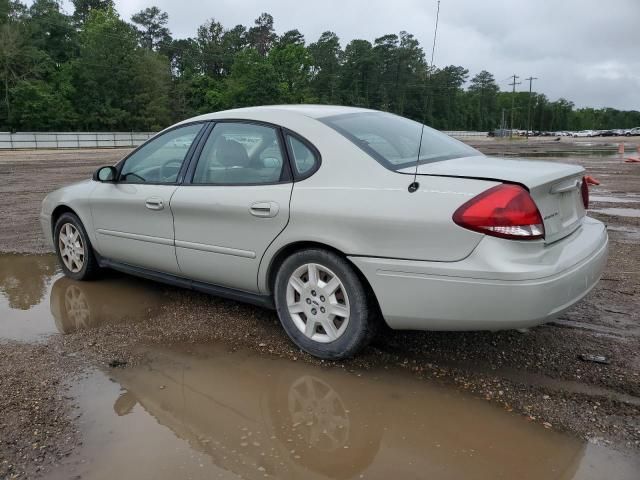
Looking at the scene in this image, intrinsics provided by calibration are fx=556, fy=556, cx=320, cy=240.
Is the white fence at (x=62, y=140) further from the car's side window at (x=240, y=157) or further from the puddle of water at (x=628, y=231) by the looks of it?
the car's side window at (x=240, y=157)

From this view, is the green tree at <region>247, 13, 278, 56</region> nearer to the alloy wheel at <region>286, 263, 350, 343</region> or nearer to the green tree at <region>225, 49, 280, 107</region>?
the green tree at <region>225, 49, 280, 107</region>

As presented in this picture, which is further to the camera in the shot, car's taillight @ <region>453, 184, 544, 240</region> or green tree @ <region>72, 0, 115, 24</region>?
green tree @ <region>72, 0, 115, 24</region>

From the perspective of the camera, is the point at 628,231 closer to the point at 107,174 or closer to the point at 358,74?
the point at 107,174

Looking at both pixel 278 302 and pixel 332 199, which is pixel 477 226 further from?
pixel 278 302

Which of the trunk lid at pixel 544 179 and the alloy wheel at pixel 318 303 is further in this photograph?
the alloy wheel at pixel 318 303

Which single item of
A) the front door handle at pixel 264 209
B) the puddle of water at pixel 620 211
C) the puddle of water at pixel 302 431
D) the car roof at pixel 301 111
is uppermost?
the car roof at pixel 301 111

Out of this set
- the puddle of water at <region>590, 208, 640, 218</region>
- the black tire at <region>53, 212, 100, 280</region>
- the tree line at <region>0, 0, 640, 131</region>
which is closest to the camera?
the black tire at <region>53, 212, 100, 280</region>

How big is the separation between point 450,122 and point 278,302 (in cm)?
10180

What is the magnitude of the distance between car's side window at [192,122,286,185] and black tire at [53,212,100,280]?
1.63 m

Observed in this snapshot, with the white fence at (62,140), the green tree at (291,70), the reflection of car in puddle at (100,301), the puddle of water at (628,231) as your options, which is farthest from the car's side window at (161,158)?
the green tree at (291,70)

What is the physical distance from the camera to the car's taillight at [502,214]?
2850mm

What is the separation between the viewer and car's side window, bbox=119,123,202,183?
4340 mm

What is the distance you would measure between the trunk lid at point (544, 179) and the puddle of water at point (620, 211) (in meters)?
5.80

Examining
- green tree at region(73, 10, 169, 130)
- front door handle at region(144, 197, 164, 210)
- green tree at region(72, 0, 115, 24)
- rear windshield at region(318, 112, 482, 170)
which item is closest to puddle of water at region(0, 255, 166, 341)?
front door handle at region(144, 197, 164, 210)
